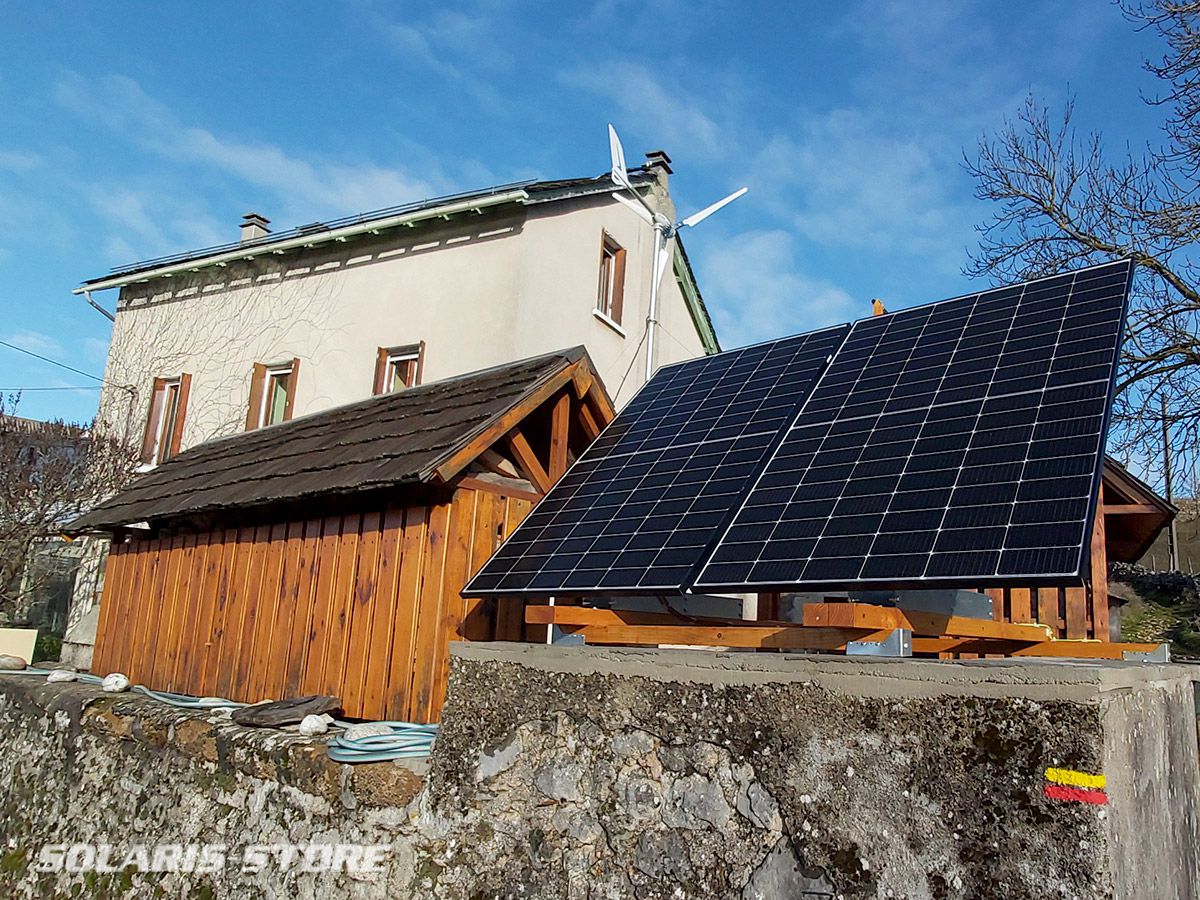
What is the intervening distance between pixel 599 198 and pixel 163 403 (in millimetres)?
10425

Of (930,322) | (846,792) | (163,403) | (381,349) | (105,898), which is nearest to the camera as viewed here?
(846,792)

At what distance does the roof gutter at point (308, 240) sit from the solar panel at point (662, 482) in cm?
837

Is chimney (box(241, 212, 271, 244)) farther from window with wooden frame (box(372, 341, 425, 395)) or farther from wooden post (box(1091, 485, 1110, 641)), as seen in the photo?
wooden post (box(1091, 485, 1110, 641))

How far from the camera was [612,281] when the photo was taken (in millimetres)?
16969

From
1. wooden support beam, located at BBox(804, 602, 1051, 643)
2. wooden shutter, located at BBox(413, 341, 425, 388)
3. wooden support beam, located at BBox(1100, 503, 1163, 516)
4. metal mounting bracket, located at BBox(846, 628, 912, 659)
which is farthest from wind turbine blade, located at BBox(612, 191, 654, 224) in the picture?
metal mounting bracket, located at BBox(846, 628, 912, 659)

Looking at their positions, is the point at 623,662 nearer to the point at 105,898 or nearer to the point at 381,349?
the point at 105,898

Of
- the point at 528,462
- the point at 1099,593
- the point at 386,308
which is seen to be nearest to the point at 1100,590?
the point at 1099,593

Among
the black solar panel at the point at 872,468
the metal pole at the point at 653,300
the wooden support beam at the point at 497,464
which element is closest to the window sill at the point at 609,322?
the metal pole at the point at 653,300

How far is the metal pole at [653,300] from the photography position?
1712 centimetres

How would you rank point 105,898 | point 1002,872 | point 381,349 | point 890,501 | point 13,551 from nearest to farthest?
1. point 1002,872
2. point 890,501
3. point 105,898
4. point 381,349
5. point 13,551

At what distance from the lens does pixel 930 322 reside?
5988mm

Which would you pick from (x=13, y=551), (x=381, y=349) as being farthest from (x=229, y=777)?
(x=13, y=551)

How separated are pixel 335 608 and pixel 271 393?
11991 mm

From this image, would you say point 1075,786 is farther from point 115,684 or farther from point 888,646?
point 115,684
